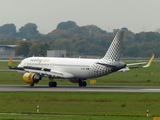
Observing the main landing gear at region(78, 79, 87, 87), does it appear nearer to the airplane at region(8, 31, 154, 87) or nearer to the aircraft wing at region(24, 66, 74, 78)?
the airplane at region(8, 31, 154, 87)

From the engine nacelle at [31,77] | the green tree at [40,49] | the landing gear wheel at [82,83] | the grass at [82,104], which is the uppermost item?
the green tree at [40,49]

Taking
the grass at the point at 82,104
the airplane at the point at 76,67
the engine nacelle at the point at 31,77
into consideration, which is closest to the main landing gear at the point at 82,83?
the airplane at the point at 76,67

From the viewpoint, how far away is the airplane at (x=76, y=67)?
68688 millimetres

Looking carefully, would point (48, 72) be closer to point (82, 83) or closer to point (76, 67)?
point (76, 67)

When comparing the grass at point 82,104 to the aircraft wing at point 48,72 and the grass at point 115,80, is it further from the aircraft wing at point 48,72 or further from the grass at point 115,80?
the grass at point 115,80

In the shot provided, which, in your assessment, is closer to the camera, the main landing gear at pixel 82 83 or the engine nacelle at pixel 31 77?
the engine nacelle at pixel 31 77

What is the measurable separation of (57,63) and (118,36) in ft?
36.6

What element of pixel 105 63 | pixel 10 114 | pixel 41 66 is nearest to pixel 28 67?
pixel 41 66

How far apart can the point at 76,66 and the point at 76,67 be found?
16 centimetres

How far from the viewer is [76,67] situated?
71750 millimetres

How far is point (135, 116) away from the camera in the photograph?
136ft

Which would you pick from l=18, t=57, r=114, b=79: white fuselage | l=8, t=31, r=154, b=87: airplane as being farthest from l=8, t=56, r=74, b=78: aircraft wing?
l=18, t=57, r=114, b=79: white fuselage

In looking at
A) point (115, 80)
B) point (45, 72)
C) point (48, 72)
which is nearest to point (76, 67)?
point (48, 72)

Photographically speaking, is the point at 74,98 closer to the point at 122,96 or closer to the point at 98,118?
the point at 122,96
